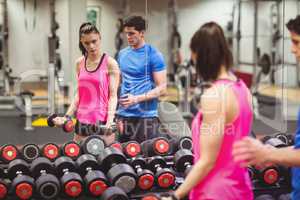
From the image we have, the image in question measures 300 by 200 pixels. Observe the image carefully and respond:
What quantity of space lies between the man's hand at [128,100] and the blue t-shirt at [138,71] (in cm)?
2

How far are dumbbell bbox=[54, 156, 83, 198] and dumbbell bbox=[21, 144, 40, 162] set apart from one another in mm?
243

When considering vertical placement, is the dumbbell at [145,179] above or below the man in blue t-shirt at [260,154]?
below

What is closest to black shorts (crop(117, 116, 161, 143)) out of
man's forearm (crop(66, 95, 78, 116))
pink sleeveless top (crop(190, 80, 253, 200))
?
man's forearm (crop(66, 95, 78, 116))

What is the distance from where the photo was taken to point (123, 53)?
9.75ft

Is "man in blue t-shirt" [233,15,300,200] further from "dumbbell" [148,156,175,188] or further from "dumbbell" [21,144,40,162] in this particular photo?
"dumbbell" [21,144,40,162]

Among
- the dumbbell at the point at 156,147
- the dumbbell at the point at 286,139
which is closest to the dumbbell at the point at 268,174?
the dumbbell at the point at 286,139

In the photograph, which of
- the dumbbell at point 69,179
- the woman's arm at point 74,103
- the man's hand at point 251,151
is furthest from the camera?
the woman's arm at point 74,103

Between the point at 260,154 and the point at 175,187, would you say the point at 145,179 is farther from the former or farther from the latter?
the point at 260,154

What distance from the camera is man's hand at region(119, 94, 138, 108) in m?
3.03

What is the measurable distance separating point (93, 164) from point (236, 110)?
4.57 feet

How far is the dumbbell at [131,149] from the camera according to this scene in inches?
116

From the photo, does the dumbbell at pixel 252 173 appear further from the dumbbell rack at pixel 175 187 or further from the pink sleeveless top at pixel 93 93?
the pink sleeveless top at pixel 93 93

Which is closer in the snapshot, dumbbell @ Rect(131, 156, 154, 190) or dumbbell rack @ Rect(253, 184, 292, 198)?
dumbbell @ Rect(131, 156, 154, 190)

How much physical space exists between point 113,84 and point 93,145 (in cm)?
43
